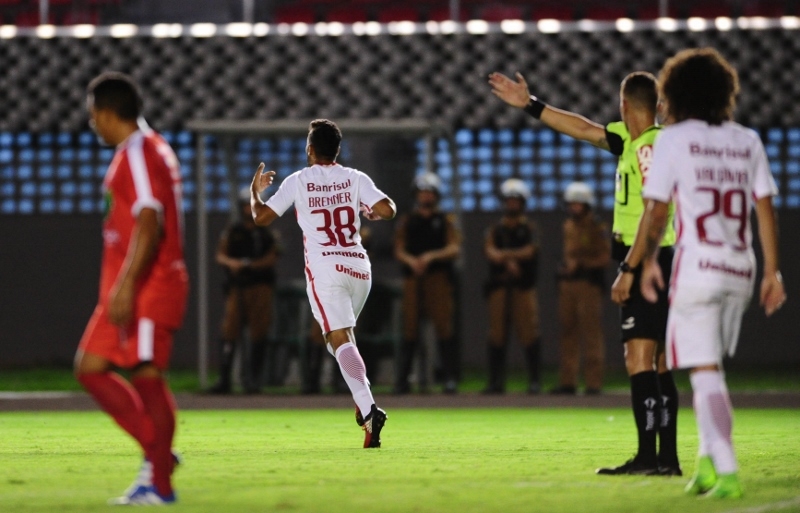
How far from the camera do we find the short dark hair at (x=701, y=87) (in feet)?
20.2

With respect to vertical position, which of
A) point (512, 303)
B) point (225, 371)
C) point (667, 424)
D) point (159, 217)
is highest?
point (159, 217)

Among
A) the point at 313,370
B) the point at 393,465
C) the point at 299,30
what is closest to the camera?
the point at 393,465

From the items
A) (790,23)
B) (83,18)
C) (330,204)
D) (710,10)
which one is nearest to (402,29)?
(710,10)

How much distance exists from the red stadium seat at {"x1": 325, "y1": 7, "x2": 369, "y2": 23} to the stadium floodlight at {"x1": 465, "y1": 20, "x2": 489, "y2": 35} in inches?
60.9

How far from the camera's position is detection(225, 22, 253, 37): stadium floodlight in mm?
20016

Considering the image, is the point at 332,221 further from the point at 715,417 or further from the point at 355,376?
the point at 715,417

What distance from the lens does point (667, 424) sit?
7035mm

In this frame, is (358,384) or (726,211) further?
(358,384)

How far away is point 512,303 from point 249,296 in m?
2.79

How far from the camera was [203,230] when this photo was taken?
16.1 meters

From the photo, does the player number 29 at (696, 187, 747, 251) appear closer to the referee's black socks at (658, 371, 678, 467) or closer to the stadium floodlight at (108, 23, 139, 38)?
the referee's black socks at (658, 371, 678, 467)

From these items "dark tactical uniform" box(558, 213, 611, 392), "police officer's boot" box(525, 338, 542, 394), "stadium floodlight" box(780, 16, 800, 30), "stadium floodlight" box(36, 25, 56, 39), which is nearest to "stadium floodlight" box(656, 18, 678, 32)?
"stadium floodlight" box(780, 16, 800, 30)

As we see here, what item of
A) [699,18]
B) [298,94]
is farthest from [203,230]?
[699,18]

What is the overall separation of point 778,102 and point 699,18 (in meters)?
1.56
